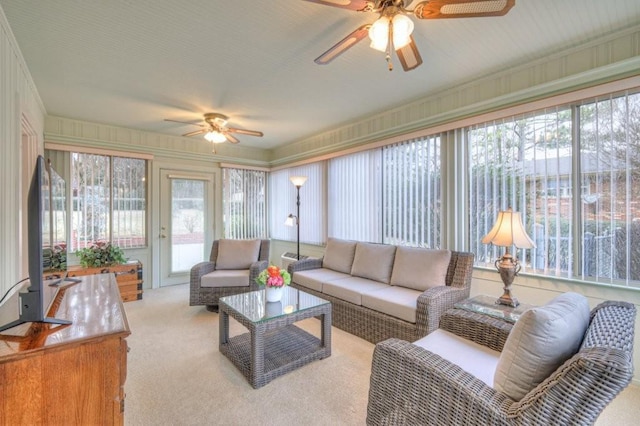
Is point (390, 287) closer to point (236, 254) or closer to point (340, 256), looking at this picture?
point (340, 256)

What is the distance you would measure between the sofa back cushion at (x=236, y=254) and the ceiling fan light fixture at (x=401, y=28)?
3284 millimetres

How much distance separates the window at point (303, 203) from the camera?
499 cm

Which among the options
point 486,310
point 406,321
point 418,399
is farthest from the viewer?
point 406,321

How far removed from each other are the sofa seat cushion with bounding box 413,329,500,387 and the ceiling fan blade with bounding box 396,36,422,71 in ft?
6.02

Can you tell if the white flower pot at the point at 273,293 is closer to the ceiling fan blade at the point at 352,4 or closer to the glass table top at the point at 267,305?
the glass table top at the point at 267,305

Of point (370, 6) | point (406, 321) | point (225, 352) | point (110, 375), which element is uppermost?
point (370, 6)

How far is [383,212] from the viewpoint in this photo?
12.8 ft

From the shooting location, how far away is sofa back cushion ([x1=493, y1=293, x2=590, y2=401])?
41.4 inches

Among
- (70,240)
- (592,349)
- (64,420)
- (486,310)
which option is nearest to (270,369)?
(64,420)

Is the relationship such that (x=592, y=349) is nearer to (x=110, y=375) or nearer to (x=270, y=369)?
(x=110, y=375)

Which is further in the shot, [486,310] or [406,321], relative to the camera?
[406,321]

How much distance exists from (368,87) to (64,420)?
3.29m

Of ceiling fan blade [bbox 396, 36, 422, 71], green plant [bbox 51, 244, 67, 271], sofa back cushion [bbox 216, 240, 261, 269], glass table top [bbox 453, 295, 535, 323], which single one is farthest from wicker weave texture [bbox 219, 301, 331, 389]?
ceiling fan blade [bbox 396, 36, 422, 71]

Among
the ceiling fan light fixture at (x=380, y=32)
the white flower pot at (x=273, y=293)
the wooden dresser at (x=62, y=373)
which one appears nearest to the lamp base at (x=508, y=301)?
the white flower pot at (x=273, y=293)
